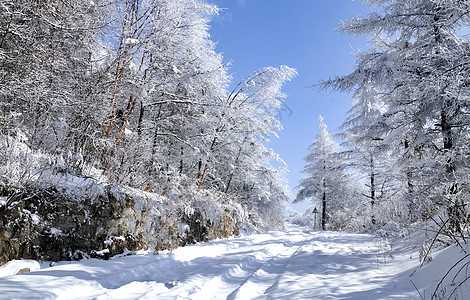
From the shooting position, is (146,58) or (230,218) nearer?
(146,58)

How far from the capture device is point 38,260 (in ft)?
12.1

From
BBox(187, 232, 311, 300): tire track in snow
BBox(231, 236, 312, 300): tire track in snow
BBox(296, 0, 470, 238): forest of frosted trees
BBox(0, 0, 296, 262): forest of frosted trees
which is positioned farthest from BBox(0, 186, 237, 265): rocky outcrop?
BBox(296, 0, 470, 238): forest of frosted trees

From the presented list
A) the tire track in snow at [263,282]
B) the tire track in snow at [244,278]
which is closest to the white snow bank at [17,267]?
the tire track in snow at [244,278]

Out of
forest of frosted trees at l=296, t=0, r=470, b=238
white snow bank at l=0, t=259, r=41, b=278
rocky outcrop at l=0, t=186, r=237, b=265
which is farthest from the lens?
forest of frosted trees at l=296, t=0, r=470, b=238

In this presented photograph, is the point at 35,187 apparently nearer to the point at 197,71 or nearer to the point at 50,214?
the point at 50,214

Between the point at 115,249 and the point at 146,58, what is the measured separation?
5495 mm

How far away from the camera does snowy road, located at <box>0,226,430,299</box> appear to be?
118 inches

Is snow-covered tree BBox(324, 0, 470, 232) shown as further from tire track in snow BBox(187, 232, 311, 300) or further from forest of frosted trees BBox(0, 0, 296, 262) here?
forest of frosted trees BBox(0, 0, 296, 262)

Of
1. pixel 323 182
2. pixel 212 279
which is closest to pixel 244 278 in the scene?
pixel 212 279

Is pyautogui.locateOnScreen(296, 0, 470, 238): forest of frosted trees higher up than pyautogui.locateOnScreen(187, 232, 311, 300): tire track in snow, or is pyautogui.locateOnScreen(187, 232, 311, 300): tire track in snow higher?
pyautogui.locateOnScreen(296, 0, 470, 238): forest of frosted trees

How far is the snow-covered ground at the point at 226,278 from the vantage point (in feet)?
9.92

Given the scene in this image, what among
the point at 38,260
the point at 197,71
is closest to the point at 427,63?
the point at 197,71

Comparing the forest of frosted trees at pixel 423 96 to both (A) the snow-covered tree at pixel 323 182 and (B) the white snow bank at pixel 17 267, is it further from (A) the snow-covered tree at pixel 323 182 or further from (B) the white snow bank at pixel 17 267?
(A) the snow-covered tree at pixel 323 182

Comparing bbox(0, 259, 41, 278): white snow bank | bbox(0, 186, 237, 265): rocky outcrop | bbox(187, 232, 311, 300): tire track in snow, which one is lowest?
bbox(187, 232, 311, 300): tire track in snow
